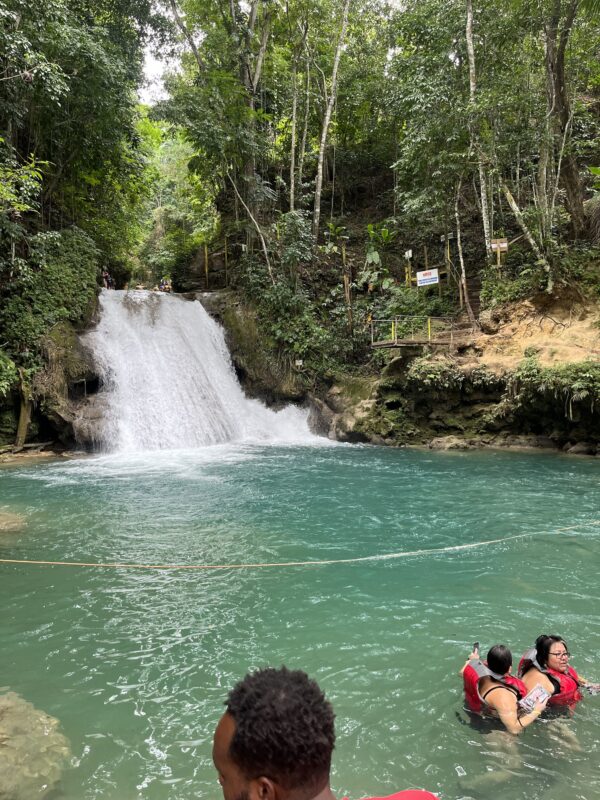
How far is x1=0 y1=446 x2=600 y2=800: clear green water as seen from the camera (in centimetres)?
346

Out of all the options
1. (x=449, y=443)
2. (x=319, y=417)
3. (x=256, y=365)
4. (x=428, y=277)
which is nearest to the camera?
(x=449, y=443)

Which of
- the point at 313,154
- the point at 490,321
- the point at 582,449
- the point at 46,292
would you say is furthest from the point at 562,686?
the point at 313,154

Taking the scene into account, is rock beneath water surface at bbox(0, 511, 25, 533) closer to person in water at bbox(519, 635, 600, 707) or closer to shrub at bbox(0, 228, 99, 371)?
person in water at bbox(519, 635, 600, 707)

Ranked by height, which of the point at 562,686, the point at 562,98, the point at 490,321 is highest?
the point at 562,98

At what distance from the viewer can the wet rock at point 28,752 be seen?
10.4 ft

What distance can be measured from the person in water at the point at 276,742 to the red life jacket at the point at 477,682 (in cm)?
299

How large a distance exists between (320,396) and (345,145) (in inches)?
601

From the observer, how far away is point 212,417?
17672 millimetres

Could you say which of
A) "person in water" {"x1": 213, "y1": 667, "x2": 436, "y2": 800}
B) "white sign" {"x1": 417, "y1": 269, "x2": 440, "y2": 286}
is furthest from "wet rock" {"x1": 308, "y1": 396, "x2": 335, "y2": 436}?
"person in water" {"x1": 213, "y1": 667, "x2": 436, "y2": 800}

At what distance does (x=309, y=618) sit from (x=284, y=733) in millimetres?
4468

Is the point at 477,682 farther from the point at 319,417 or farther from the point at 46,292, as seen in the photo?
the point at 46,292

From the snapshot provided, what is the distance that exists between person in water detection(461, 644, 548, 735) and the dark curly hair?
2.98 meters

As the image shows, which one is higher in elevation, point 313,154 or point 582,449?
point 313,154

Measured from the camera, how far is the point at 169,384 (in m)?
17.7
